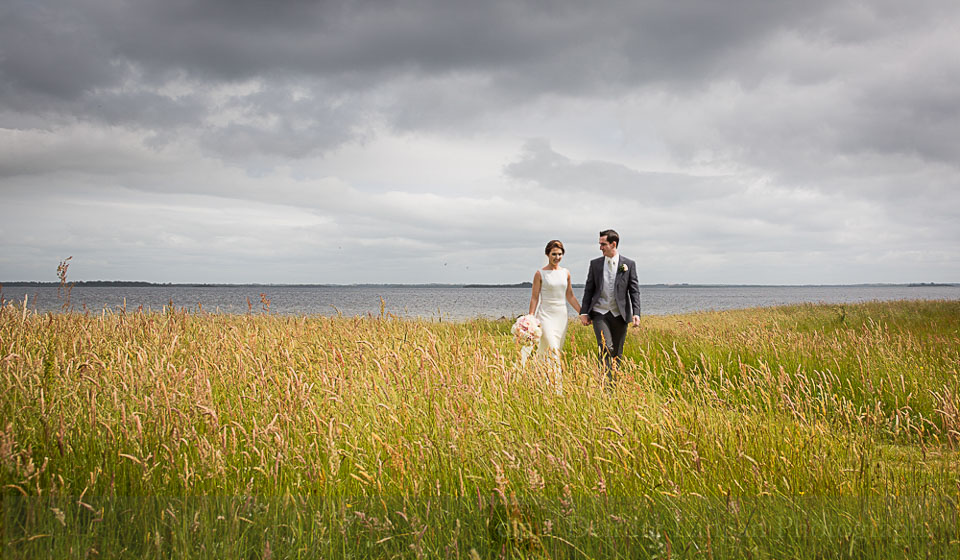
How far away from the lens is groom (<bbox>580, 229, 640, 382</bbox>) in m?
8.20

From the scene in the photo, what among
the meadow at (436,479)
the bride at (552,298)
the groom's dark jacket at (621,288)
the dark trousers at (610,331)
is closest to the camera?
the meadow at (436,479)

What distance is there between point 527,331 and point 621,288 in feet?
A: 5.45

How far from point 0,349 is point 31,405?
6.62ft

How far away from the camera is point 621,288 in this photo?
817 cm

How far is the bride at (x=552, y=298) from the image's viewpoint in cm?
891

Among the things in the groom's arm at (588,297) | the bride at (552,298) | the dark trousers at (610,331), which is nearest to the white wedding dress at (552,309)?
the bride at (552,298)

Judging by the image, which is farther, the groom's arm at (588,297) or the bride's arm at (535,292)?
the bride's arm at (535,292)

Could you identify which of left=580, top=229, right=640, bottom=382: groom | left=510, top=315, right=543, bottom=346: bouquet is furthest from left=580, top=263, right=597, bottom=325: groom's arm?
left=510, top=315, right=543, bottom=346: bouquet

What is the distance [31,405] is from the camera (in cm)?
351

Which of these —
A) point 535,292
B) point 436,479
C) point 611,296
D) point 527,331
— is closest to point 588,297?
point 611,296

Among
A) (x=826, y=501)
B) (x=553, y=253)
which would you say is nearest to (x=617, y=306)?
(x=553, y=253)

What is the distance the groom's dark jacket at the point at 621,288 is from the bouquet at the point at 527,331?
2.59 ft

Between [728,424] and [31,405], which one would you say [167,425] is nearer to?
[31,405]

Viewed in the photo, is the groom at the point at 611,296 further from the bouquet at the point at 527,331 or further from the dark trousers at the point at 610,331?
the bouquet at the point at 527,331
